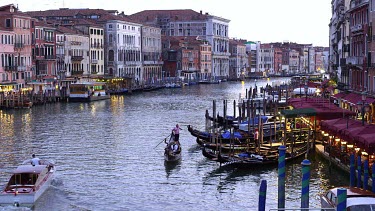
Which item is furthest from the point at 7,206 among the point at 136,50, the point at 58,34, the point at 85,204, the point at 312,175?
the point at 136,50

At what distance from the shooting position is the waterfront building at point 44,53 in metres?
37.0

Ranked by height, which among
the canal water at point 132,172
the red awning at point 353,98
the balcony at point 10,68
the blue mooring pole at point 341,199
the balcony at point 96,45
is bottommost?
the canal water at point 132,172

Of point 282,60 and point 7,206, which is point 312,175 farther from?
point 282,60

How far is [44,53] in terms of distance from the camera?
3809 cm

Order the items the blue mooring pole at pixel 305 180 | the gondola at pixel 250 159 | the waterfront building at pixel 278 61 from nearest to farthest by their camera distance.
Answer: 1. the blue mooring pole at pixel 305 180
2. the gondola at pixel 250 159
3. the waterfront building at pixel 278 61

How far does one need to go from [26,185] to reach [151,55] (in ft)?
149

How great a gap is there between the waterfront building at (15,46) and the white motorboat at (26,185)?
70.7 feet

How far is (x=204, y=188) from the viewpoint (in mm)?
12562

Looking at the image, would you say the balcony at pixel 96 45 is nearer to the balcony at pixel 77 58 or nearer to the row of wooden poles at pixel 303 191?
the balcony at pixel 77 58

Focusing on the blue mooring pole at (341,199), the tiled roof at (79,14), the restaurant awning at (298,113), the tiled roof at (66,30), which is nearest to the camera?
the blue mooring pole at (341,199)

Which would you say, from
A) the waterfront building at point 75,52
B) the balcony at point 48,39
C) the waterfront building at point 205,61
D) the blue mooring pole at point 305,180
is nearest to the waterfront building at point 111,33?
the waterfront building at point 75,52

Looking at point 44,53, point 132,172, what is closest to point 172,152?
point 132,172

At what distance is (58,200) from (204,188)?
2619mm

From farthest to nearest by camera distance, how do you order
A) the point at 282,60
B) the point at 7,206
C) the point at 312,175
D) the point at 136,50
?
the point at 282,60 < the point at 136,50 < the point at 312,175 < the point at 7,206
